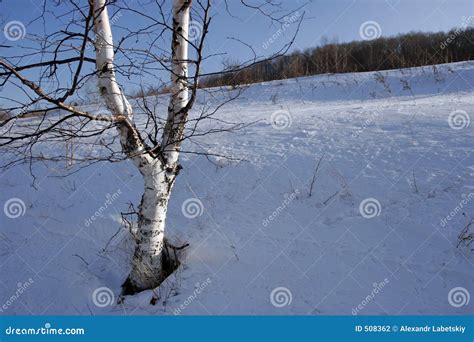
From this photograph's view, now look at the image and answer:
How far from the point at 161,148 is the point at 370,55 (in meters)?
14.1

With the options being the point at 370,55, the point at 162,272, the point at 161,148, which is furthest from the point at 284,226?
the point at 370,55

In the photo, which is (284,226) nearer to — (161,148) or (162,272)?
(162,272)

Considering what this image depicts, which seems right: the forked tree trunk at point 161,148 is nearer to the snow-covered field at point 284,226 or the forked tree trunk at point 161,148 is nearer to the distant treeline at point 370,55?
the snow-covered field at point 284,226

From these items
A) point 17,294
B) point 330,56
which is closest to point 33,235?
point 17,294

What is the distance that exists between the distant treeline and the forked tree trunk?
9202 millimetres

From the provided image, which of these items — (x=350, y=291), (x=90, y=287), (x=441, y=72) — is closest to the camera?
(x=350, y=291)

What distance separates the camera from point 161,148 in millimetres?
3076

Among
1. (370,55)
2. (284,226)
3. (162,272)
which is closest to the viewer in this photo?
(162,272)

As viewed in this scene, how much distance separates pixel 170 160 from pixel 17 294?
1.95 m

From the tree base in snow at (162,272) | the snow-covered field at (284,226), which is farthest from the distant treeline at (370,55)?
the tree base in snow at (162,272)

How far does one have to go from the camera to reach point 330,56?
48.2ft

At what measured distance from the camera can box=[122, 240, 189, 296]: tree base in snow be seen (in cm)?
332

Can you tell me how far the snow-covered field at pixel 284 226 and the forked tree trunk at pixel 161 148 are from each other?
24cm

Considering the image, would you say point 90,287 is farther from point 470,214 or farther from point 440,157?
point 440,157
